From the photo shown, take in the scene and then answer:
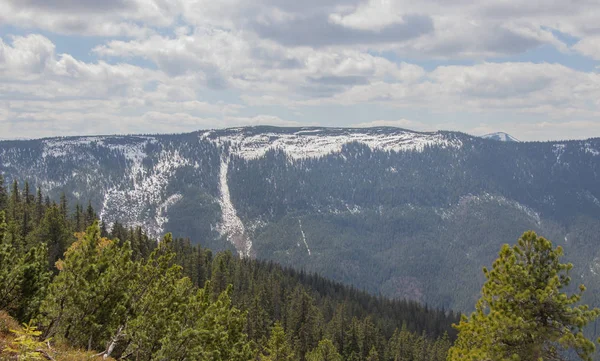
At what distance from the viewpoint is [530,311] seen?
66.1ft

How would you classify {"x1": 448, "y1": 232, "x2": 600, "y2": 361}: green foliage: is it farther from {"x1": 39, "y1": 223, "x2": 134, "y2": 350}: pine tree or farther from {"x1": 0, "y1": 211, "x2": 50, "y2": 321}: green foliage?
{"x1": 0, "y1": 211, "x2": 50, "y2": 321}: green foliage

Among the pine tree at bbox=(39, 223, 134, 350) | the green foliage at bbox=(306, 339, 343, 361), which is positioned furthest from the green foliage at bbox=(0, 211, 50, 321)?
the green foliage at bbox=(306, 339, 343, 361)

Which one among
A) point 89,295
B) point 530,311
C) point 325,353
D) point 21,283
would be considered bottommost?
point 325,353

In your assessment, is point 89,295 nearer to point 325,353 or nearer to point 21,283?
point 21,283

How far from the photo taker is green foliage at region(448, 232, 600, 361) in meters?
19.5

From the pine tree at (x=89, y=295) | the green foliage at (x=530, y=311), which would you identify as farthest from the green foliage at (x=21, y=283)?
the green foliage at (x=530, y=311)

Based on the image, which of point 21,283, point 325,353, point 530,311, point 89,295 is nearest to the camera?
point 530,311

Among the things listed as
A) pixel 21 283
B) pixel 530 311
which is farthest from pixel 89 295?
pixel 530 311

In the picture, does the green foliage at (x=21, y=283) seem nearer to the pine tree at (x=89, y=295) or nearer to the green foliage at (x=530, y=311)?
the pine tree at (x=89, y=295)

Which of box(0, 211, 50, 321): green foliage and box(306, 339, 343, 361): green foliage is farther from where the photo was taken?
box(306, 339, 343, 361): green foliage

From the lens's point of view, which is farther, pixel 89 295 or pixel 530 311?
pixel 89 295

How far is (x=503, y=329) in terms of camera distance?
66.4 ft

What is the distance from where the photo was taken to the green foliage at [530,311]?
64.1 feet

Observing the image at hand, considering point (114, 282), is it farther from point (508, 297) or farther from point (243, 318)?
point (508, 297)
